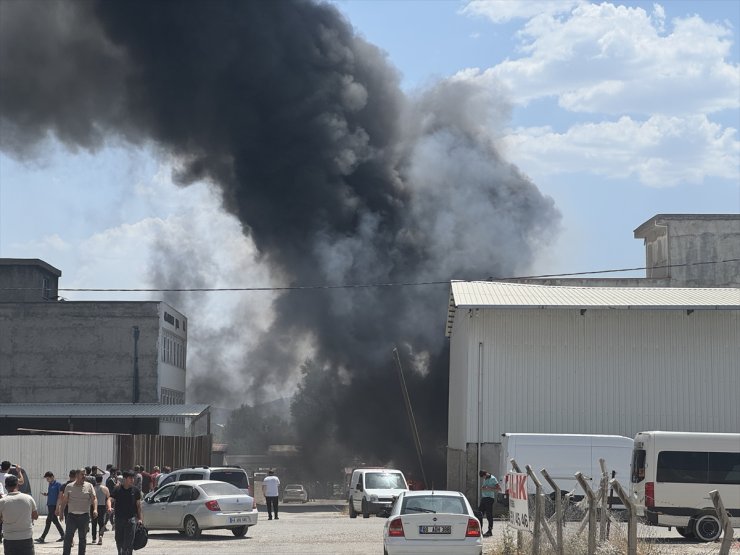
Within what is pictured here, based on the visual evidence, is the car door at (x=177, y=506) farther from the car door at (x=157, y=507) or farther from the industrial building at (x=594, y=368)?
the industrial building at (x=594, y=368)

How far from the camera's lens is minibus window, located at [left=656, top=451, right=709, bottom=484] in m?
22.9

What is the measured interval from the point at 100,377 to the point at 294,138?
1663 cm

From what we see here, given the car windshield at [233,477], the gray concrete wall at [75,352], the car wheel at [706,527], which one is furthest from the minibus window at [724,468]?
the gray concrete wall at [75,352]

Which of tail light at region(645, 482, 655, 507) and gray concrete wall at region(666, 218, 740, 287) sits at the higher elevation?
gray concrete wall at region(666, 218, 740, 287)

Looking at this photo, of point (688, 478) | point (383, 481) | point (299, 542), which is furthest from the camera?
point (383, 481)

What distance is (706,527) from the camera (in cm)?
2250

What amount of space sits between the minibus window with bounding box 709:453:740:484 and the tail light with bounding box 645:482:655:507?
117 cm

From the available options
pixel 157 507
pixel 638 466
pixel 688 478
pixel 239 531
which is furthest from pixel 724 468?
pixel 157 507

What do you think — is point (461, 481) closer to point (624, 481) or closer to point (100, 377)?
point (624, 481)

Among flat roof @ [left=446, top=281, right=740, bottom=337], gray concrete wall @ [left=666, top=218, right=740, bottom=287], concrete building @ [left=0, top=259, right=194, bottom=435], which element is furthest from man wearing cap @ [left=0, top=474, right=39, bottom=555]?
gray concrete wall @ [left=666, top=218, right=740, bottom=287]

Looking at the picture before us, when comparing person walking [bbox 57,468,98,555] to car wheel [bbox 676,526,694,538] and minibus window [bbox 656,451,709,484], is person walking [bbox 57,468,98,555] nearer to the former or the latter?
minibus window [bbox 656,451,709,484]

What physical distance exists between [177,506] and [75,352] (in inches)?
1462

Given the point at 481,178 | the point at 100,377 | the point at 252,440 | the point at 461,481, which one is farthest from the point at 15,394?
the point at 252,440

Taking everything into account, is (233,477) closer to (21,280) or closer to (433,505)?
(433,505)
